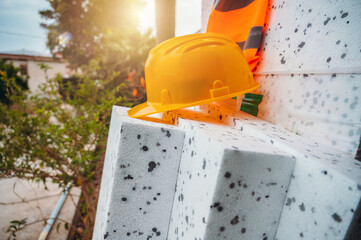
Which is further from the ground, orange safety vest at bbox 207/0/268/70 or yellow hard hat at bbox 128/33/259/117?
orange safety vest at bbox 207/0/268/70

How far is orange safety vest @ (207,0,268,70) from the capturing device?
0.96m

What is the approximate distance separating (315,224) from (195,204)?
0.33 metres

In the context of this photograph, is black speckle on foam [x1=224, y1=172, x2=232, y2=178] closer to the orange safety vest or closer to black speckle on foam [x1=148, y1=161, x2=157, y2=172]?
black speckle on foam [x1=148, y1=161, x2=157, y2=172]

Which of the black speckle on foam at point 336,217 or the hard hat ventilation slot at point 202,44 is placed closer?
the black speckle on foam at point 336,217

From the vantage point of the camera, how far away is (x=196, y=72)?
79 cm

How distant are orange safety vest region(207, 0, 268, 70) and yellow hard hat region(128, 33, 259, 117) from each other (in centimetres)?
22

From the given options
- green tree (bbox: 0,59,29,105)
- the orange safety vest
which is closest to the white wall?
the orange safety vest

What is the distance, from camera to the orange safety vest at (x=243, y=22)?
3.16 ft

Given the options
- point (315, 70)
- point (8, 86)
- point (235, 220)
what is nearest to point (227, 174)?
point (235, 220)

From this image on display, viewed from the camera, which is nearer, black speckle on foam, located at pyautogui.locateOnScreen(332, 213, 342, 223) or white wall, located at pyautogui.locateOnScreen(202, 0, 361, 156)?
black speckle on foam, located at pyautogui.locateOnScreen(332, 213, 342, 223)

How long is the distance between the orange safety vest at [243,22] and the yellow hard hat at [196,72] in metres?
0.22

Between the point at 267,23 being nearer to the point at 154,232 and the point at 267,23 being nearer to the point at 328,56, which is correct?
the point at 328,56

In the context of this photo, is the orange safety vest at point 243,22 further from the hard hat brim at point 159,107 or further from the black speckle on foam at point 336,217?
the black speckle on foam at point 336,217

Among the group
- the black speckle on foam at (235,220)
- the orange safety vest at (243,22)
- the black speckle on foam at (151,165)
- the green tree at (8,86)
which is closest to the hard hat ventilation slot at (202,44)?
the orange safety vest at (243,22)
